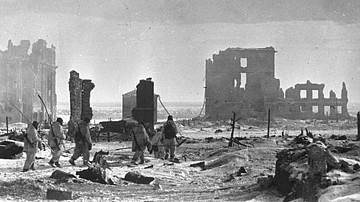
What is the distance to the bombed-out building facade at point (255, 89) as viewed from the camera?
2249 inches

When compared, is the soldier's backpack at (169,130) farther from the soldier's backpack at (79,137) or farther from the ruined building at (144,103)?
the ruined building at (144,103)

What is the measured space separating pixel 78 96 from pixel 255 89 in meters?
34.7

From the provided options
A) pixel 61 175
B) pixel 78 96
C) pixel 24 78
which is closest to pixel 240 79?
pixel 24 78

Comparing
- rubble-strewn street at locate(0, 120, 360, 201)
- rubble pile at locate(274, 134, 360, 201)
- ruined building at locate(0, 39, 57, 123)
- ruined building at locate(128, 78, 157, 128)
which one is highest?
ruined building at locate(0, 39, 57, 123)

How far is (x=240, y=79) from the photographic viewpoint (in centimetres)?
5947

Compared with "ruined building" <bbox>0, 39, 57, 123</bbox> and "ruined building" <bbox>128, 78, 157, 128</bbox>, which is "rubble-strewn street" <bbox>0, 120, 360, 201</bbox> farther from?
"ruined building" <bbox>0, 39, 57, 123</bbox>

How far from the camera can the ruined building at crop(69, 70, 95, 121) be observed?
26.7 metres

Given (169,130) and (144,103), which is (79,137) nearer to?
(169,130)

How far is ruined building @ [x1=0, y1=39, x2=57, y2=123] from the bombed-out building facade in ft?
67.4

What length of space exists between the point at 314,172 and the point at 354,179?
0.56 m

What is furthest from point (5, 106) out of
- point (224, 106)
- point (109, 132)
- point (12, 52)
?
point (109, 132)

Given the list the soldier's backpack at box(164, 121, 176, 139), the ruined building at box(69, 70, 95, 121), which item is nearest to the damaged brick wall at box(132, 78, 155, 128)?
the ruined building at box(69, 70, 95, 121)

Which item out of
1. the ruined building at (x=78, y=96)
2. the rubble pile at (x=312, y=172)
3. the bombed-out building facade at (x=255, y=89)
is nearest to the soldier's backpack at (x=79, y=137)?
the rubble pile at (x=312, y=172)

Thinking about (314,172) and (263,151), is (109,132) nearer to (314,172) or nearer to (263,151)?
(263,151)
